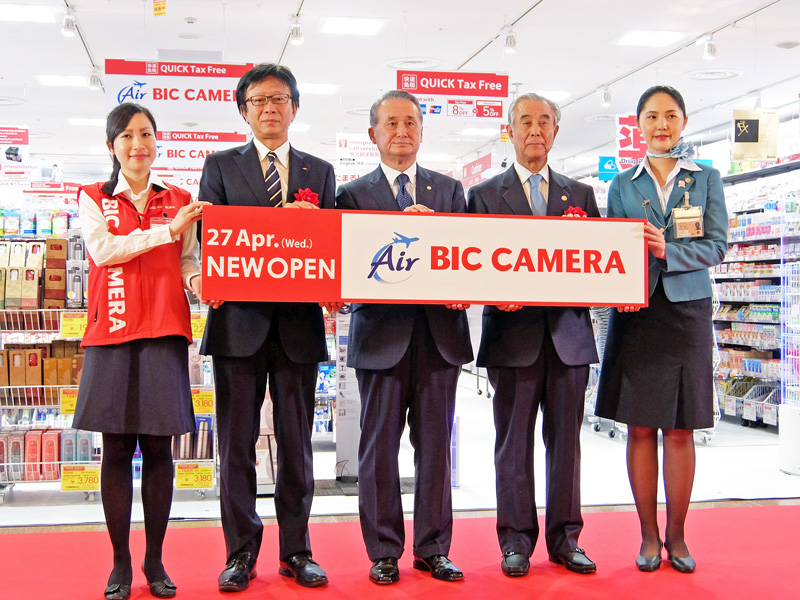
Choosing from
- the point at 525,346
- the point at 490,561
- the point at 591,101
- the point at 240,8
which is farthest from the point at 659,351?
the point at 591,101

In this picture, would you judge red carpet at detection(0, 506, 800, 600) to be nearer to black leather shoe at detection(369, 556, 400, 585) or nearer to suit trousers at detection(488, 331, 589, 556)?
black leather shoe at detection(369, 556, 400, 585)

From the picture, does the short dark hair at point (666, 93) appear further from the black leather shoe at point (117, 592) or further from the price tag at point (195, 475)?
the price tag at point (195, 475)

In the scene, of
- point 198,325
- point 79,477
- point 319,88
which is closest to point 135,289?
point 198,325

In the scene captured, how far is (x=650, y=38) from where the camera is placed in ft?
33.4

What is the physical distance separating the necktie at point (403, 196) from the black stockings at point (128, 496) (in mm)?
1151

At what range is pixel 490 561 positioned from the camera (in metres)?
2.91

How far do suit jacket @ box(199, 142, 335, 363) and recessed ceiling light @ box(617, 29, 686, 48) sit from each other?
8.49 metres

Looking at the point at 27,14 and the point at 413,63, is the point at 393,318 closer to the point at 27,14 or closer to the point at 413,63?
the point at 27,14

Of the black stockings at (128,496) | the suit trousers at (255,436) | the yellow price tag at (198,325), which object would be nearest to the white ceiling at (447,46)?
the yellow price tag at (198,325)

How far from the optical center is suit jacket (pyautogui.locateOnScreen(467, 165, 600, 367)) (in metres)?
2.75

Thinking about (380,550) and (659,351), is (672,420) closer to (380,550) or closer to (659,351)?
(659,351)

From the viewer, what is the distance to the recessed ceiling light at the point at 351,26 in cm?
954

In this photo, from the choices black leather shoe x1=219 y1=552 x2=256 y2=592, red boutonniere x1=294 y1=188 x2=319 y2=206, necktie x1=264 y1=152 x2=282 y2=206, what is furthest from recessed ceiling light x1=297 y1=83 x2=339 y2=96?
black leather shoe x1=219 y1=552 x2=256 y2=592

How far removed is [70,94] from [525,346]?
12627 millimetres
